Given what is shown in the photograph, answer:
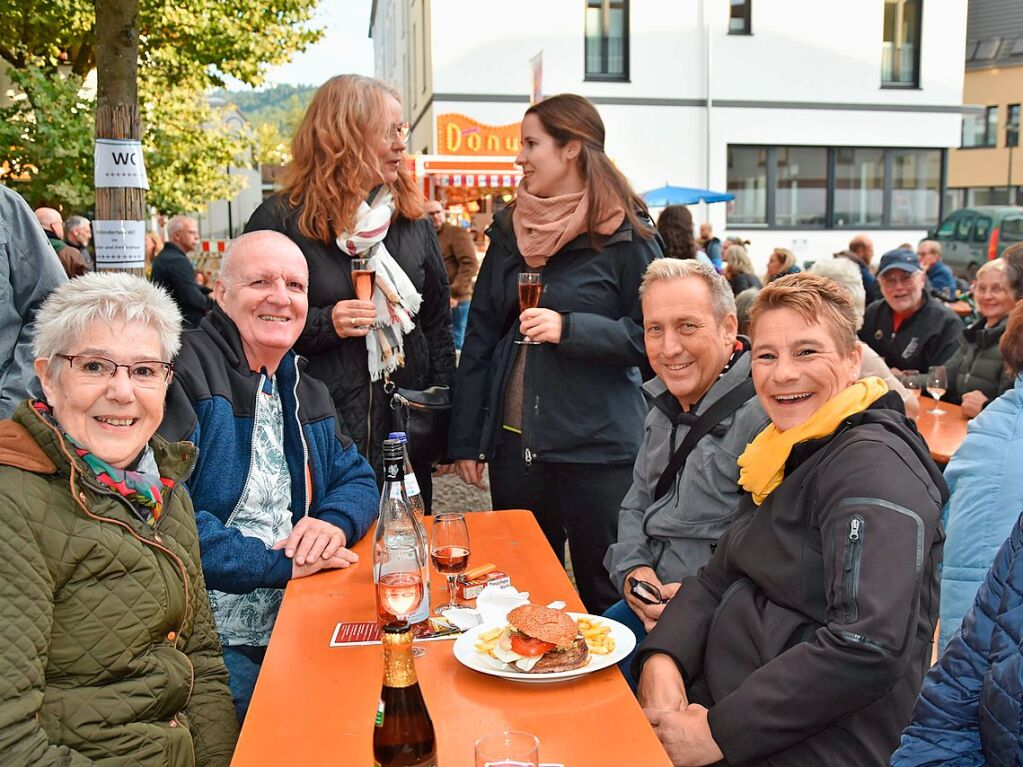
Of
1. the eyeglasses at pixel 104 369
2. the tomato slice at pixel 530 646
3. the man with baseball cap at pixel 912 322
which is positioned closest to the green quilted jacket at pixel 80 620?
the eyeglasses at pixel 104 369

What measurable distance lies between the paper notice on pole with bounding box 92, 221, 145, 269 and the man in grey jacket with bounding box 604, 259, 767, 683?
2.42 meters

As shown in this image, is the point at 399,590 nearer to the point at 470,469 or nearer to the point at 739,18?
the point at 470,469

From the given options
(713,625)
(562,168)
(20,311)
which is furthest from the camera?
(562,168)

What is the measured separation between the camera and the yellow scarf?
7.13 ft

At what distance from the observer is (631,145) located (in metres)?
20.5

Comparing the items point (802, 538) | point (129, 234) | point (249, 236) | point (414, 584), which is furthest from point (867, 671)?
point (129, 234)

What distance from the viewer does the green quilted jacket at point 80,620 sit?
5.66 feet

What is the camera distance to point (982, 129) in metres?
39.2

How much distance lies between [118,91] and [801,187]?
19.8 meters

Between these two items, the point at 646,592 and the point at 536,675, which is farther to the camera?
the point at 646,592

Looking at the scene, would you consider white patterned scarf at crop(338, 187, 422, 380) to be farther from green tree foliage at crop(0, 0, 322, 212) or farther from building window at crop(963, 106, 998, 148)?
building window at crop(963, 106, 998, 148)

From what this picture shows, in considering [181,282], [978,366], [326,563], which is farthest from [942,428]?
[181,282]

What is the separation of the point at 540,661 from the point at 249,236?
1695 mm

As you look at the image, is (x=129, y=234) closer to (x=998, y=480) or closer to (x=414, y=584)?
(x=414, y=584)
